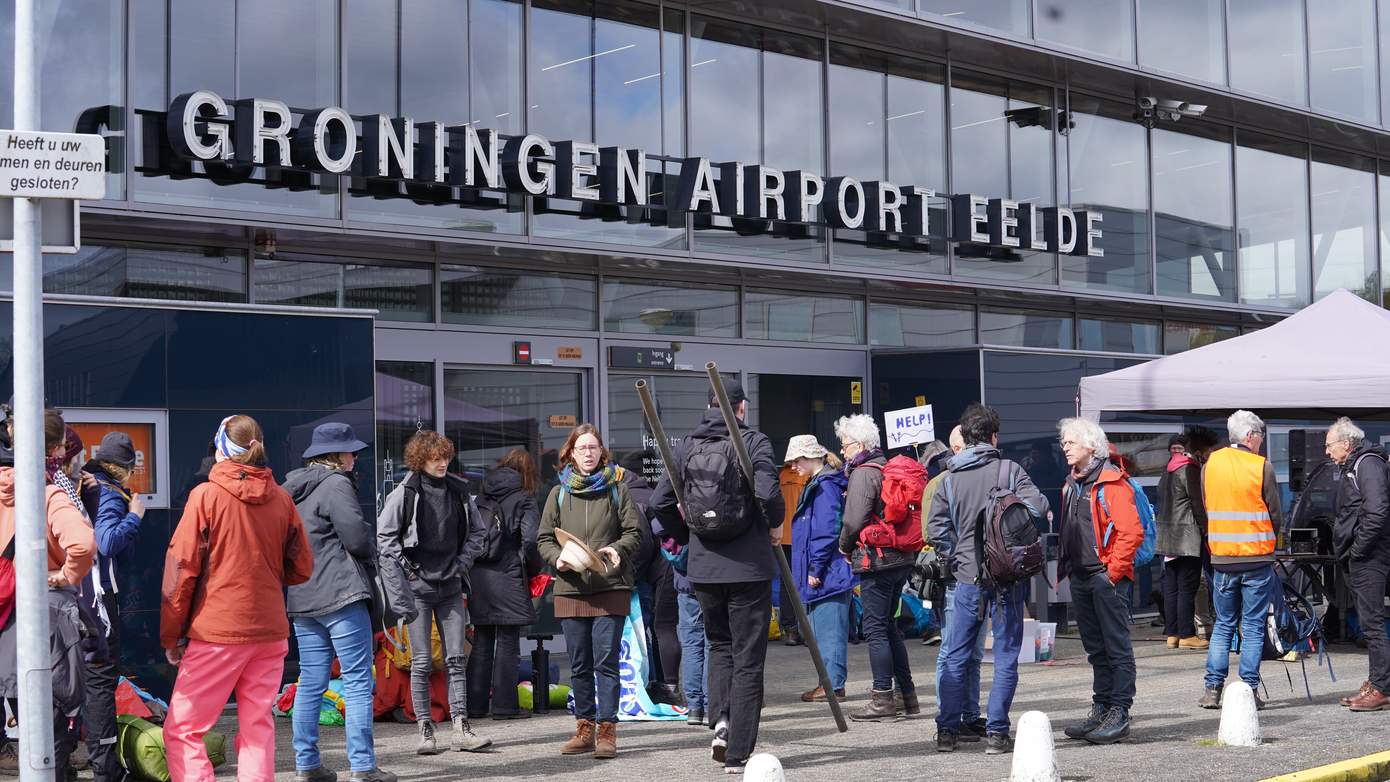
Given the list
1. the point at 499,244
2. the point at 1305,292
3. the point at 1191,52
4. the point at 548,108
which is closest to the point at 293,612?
the point at 499,244

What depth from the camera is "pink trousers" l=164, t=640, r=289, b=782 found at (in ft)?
22.4

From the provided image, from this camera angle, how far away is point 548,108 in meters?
14.1

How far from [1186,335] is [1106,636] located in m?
11.7

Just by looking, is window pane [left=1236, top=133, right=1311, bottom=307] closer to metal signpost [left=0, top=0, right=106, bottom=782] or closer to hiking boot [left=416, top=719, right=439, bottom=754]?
hiking boot [left=416, top=719, right=439, bottom=754]

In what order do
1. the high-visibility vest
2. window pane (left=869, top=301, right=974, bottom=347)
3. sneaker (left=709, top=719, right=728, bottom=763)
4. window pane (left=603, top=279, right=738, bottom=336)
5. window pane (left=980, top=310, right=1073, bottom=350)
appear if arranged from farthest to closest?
window pane (left=980, top=310, right=1073, bottom=350), window pane (left=869, top=301, right=974, bottom=347), window pane (left=603, top=279, right=738, bottom=336), the high-visibility vest, sneaker (left=709, top=719, right=728, bottom=763)

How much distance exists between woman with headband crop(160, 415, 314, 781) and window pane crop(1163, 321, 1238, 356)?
14.8 metres

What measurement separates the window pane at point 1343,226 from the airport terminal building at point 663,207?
0.12 metres

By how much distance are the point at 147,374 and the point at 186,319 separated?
449 mm

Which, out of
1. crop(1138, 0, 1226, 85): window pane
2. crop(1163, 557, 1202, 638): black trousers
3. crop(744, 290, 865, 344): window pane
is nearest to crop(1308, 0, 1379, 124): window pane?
crop(1138, 0, 1226, 85): window pane

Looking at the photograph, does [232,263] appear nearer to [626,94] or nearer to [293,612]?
[626,94]

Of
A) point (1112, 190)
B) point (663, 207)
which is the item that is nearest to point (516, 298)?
point (663, 207)

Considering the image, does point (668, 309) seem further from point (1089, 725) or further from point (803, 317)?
point (1089, 725)

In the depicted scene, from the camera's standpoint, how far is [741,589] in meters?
8.04

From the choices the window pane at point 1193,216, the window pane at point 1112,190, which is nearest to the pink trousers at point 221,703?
the window pane at point 1112,190
